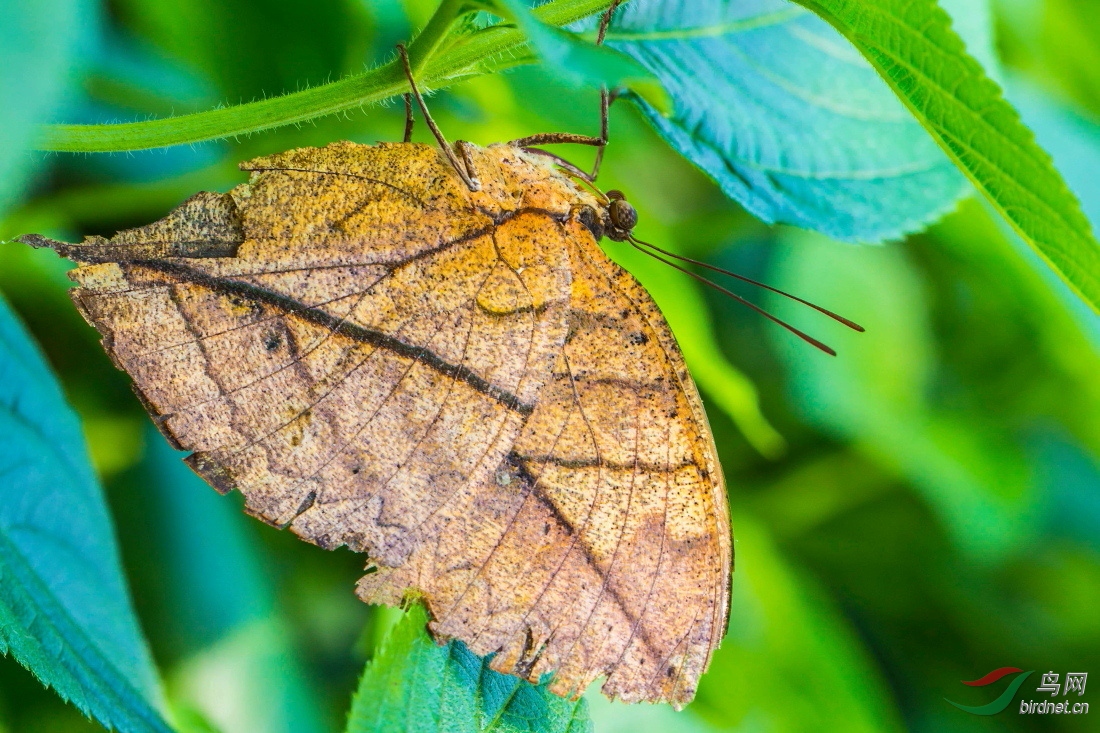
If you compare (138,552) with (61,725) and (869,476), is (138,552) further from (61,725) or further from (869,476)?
(869,476)

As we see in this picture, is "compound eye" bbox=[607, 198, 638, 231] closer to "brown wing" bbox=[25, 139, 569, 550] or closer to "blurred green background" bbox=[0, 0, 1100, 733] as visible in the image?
"brown wing" bbox=[25, 139, 569, 550]

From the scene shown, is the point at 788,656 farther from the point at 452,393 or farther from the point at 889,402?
the point at 452,393

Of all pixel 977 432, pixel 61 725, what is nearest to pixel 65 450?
pixel 61 725

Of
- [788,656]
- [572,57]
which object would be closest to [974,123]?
[572,57]

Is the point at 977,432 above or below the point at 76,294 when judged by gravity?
above

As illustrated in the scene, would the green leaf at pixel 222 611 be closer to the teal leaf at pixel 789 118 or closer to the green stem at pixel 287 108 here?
the green stem at pixel 287 108

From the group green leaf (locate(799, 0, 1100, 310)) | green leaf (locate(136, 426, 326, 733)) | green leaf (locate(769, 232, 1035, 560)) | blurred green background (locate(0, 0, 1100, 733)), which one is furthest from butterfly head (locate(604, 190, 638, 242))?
green leaf (locate(769, 232, 1035, 560))

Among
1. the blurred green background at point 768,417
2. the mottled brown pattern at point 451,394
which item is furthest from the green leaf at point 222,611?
the mottled brown pattern at point 451,394
